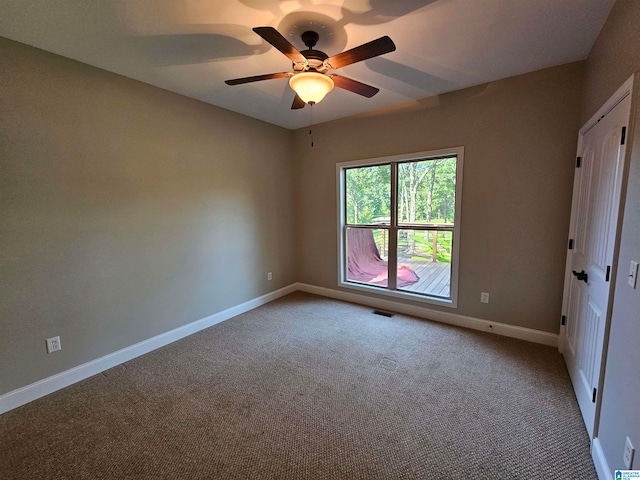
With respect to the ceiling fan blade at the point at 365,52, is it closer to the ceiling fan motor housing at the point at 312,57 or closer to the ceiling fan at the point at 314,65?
the ceiling fan at the point at 314,65

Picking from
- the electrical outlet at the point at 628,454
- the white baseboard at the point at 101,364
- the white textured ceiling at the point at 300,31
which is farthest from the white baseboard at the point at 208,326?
the white textured ceiling at the point at 300,31

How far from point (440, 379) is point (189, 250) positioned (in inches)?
110

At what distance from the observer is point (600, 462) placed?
4.69ft

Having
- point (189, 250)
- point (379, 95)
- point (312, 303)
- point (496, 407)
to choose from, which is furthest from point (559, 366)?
point (189, 250)

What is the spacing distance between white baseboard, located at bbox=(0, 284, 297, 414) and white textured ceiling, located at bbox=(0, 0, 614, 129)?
99.2 inches

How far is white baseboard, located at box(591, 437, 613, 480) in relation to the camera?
1.35m

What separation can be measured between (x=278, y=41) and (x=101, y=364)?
295 centimetres

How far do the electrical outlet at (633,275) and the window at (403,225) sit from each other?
1.85 m

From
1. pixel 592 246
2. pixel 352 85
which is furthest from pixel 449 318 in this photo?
pixel 352 85

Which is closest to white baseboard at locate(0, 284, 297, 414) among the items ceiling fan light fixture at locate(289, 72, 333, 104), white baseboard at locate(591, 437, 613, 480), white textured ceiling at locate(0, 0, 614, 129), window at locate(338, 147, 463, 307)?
window at locate(338, 147, 463, 307)

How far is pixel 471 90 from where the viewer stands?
286cm

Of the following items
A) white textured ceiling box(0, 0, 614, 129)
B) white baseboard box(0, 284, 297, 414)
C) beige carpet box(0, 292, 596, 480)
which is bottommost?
beige carpet box(0, 292, 596, 480)

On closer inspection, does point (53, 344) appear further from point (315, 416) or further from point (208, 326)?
point (315, 416)

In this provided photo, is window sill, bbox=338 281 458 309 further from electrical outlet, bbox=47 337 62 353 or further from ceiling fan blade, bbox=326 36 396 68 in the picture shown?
electrical outlet, bbox=47 337 62 353
